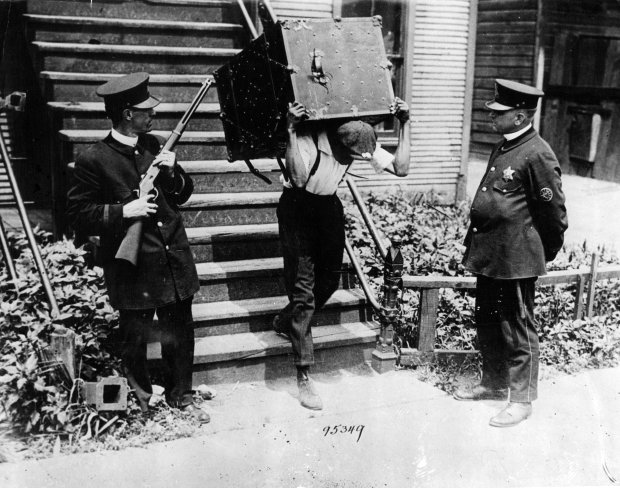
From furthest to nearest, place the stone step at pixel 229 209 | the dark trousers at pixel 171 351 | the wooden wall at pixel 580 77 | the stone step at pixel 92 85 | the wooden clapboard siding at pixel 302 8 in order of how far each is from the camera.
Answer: the wooden wall at pixel 580 77 → the wooden clapboard siding at pixel 302 8 → the stone step at pixel 92 85 → the stone step at pixel 229 209 → the dark trousers at pixel 171 351

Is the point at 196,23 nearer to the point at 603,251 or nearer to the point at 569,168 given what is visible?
the point at 603,251

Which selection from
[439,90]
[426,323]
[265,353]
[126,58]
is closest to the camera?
[265,353]

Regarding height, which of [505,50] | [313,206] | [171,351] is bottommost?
[171,351]

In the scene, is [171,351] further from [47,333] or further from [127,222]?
[127,222]

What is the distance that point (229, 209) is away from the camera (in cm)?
573

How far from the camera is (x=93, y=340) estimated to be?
173 inches

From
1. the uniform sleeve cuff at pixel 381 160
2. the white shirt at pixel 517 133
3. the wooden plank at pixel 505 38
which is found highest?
the wooden plank at pixel 505 38

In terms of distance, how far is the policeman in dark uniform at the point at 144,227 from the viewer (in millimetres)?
3973

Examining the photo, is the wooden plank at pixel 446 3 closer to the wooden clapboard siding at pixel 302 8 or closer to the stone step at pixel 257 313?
the wooden clapboard siding at pixel 302 8

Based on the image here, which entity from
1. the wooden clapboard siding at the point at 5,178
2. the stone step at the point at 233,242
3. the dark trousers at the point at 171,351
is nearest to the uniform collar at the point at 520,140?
the stone step at the point at 233,242

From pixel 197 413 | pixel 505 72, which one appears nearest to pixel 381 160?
pixel 197 413

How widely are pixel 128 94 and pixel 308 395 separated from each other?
7.45 ft

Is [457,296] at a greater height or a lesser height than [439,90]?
lesser

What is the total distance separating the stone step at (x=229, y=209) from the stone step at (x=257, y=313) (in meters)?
0.80
